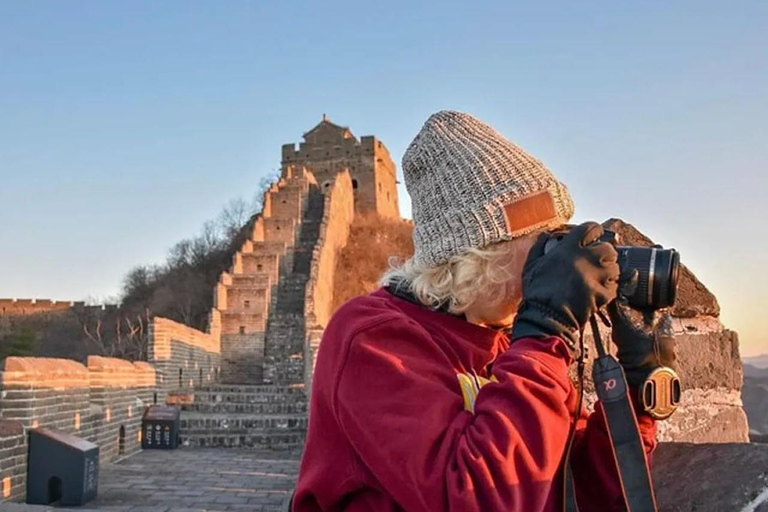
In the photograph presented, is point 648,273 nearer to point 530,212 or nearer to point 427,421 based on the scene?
point 530,212

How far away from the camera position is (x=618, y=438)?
1060 mm

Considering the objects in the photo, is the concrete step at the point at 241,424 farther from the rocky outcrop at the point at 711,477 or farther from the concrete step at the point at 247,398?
the rocky outcrop at the point at 711,477

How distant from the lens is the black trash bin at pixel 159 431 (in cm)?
1077

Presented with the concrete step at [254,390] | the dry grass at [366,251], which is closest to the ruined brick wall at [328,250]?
the dry grass at [366,251]

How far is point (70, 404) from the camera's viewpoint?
24.6 ft

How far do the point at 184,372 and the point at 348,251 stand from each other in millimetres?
17165

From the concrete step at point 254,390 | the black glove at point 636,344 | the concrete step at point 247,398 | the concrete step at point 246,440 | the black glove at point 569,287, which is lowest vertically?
the concrete step at point 246,440

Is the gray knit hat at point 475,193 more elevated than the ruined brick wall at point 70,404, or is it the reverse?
the gray knit hat at point 475,193


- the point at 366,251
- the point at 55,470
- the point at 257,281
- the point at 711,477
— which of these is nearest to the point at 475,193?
the point at 711,477

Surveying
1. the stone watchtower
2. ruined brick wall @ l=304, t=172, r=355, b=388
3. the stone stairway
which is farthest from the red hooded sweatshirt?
the stone watchtower

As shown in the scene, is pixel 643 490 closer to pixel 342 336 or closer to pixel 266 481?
pixel 342 336

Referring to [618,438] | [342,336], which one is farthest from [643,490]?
[342,336]

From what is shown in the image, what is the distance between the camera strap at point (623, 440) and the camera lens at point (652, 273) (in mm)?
121

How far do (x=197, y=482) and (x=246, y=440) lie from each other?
339cm
